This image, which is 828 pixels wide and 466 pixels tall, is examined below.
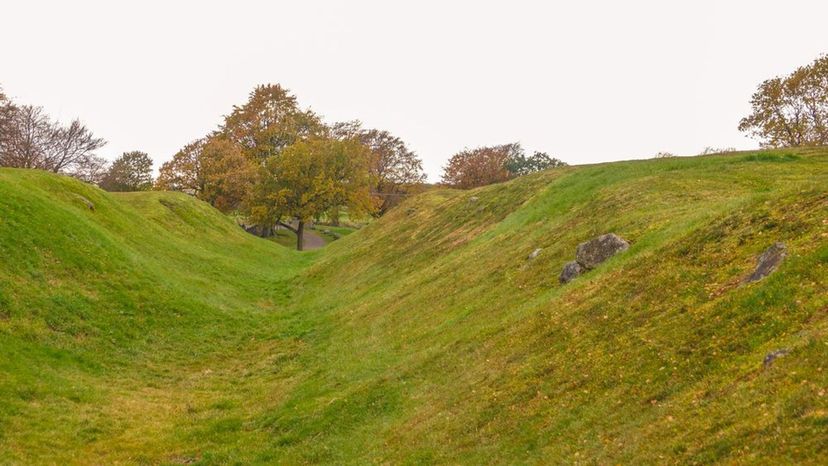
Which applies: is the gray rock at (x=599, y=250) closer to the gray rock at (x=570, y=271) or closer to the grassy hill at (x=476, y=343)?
the gray rock at (x=570, y=271)

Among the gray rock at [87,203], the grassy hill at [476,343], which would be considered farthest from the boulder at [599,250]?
the gray rock at [87,203]

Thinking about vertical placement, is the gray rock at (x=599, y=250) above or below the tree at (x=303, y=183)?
below

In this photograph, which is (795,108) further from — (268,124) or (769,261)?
(268,124)

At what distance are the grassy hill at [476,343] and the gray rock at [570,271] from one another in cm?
50

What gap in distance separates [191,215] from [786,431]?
60.4 m

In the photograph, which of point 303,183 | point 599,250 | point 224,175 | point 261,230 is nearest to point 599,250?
point 599,250

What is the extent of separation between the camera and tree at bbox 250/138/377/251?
7531 cm

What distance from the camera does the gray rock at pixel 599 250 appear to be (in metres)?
20.8

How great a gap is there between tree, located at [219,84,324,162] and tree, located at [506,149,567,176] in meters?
43.9

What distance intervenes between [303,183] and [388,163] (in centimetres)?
3967

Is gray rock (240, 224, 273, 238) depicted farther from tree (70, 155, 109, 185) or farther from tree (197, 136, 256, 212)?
tree (70, 155, 109, 185)

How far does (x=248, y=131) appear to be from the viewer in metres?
96.9

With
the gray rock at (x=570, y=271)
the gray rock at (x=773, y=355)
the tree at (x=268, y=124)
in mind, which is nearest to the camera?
the gray rock at (x=773, y=355)

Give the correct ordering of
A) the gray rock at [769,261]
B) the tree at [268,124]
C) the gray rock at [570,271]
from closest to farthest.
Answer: the gray rock at [769,261] < the gray rock at [570,271] < the tree at [268,124]
